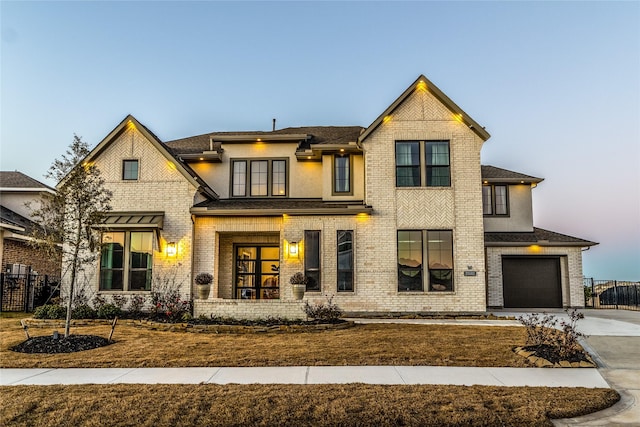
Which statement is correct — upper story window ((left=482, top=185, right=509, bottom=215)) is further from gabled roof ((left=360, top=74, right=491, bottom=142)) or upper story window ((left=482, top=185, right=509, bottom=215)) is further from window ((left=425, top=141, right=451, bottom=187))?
window ((left=425, top=141, right=451, bottom=187))

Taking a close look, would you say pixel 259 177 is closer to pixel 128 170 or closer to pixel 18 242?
pixel 128 170

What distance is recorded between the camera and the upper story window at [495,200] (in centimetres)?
2052

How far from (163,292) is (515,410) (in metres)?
13.0

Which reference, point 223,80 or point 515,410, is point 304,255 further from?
point 223,80

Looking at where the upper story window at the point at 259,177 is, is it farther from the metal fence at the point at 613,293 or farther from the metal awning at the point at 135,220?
the metal fence at the point at 613,293

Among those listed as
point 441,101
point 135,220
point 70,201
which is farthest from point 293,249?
point 441,101

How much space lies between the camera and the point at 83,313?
14.8m

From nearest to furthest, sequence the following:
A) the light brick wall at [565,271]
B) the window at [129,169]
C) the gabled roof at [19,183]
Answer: the window at [129,169], the light brick wall at [565,271], the gabled roof at [19,183]

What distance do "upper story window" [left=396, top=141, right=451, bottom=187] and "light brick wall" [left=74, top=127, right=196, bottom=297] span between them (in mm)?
7698

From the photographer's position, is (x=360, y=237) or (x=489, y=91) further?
(x=489, y=91)

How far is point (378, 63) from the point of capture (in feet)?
71.4

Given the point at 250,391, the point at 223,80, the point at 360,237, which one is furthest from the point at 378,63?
the point at 250,391

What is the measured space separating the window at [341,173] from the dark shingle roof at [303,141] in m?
0.71

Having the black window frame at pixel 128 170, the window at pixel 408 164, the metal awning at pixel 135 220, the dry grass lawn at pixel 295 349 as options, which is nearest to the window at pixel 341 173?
the window at pixel 408 164
